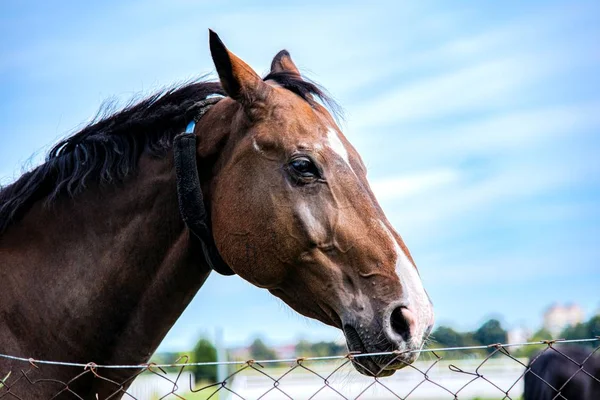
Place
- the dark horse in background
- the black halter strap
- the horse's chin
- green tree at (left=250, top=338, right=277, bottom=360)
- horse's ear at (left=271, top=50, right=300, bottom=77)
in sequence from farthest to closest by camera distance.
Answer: green tree at (left=250, top=338, right=277, bottom=360), the dark horse in background, horse's ear at (left=271, top=50, right=300, bottom=77), the black halter strap, the horse's chin

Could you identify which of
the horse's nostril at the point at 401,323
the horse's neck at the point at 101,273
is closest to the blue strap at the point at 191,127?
the horse's neck at the point at 101,273

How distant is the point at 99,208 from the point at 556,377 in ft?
27.0

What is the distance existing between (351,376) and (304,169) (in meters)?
1.09

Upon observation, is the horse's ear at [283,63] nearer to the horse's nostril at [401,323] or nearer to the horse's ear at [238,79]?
the horse's ear at [238,79]

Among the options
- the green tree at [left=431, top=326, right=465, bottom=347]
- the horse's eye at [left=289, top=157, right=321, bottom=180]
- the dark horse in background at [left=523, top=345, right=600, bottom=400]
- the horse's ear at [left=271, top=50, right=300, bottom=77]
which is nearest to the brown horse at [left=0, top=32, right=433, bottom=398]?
the horse's eye at [left=289, top=157, right=321, bottom=180]

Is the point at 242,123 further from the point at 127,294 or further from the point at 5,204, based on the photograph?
the point at 5,204

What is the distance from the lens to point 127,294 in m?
3.74

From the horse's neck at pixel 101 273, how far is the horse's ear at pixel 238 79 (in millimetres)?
537

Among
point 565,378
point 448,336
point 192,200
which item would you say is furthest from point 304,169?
point 565,378

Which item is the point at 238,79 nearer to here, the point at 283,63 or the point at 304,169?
the point at 304,169

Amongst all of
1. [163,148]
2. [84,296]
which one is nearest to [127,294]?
[84,296]

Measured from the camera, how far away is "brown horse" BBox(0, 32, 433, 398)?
3.47m

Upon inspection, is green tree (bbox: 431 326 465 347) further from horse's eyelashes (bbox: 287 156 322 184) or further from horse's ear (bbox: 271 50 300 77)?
horse's ear (bbox: 271 50 300 77)

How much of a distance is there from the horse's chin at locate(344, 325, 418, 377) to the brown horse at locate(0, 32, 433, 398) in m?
0.01
